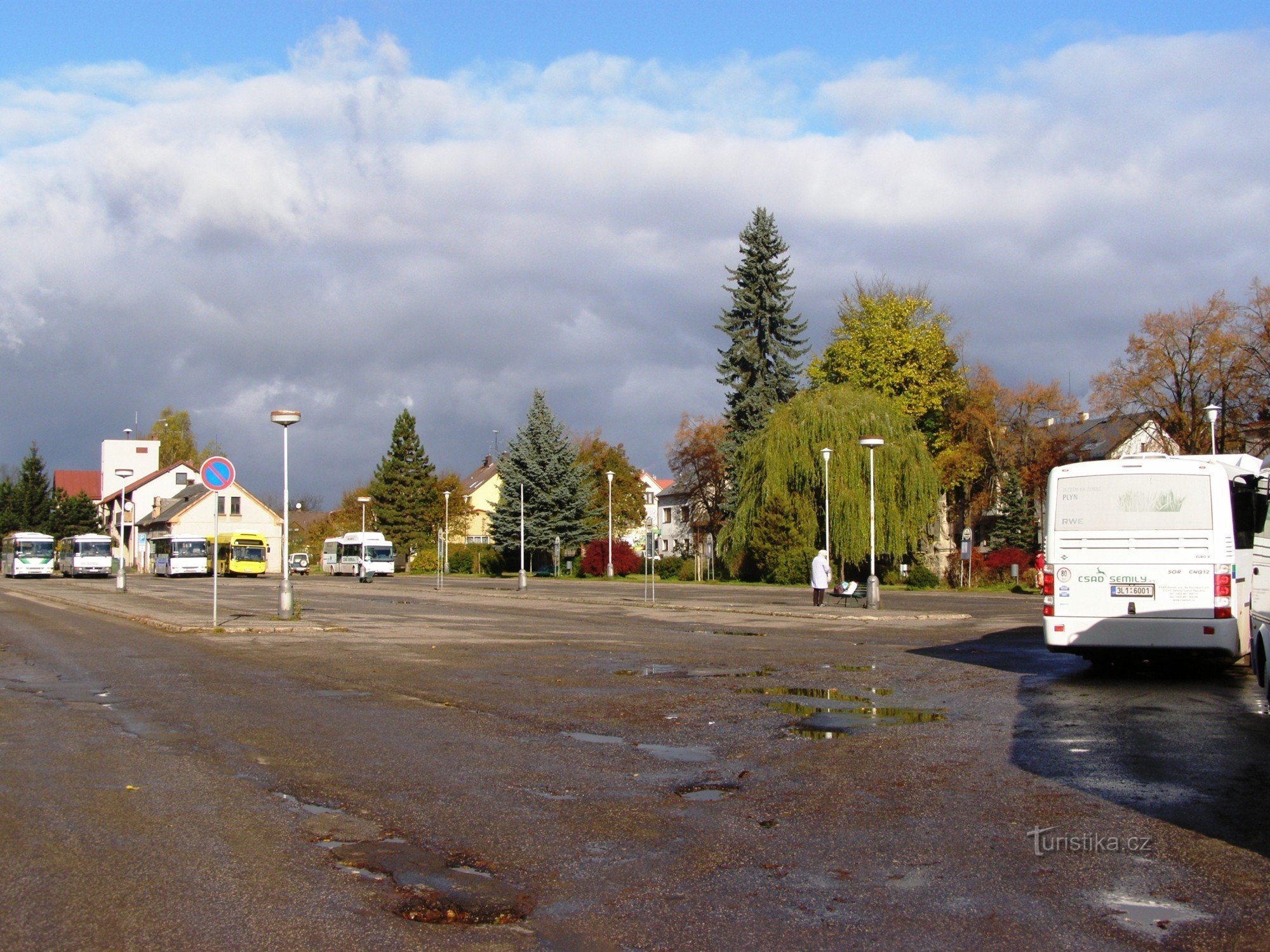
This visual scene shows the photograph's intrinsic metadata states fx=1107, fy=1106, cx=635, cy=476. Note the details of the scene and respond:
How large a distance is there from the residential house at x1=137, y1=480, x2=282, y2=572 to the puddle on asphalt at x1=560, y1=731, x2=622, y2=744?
82862mm

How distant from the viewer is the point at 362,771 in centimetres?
803

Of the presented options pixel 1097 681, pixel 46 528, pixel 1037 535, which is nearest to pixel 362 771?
pixel 1097 681

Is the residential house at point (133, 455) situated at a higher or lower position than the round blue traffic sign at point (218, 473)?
higher

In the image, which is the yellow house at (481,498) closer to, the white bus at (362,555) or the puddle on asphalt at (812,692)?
the white bus at (362,555)

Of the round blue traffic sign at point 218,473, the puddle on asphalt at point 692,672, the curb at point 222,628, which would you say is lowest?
the puddle on asphalt at point 692,672

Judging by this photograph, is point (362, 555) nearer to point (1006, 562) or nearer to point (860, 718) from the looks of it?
point (1006, 562)

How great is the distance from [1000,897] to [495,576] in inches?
2790

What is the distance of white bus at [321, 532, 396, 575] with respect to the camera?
69.9m

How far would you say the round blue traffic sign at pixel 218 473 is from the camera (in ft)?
68.8

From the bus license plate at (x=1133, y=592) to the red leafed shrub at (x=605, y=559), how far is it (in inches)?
2177

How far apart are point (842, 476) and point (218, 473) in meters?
32.3

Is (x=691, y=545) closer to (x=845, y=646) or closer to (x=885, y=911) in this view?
(x=845, y=646)

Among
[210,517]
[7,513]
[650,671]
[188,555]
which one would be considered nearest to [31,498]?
[7,513]

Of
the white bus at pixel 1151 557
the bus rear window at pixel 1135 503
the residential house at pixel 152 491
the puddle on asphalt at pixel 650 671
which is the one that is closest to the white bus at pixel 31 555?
the residential house at pixel 152 491
